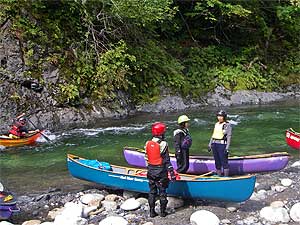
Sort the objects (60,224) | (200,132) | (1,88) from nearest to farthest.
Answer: (60,224), (200,132), (1,88)

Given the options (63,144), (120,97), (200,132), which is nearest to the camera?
(63,144)

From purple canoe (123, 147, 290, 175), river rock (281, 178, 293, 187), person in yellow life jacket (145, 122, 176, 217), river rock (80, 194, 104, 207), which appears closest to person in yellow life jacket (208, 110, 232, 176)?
purple canoe (123, 147, 290, 175)

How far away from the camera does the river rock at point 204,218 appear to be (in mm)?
6690

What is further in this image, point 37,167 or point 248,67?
point 248,67

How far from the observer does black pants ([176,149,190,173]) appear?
8125 mm

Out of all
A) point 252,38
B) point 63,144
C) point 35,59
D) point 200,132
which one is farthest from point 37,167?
point 252,38

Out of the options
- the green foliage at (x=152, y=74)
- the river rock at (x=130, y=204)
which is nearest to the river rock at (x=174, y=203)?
the river rock at (x=130, y=204)

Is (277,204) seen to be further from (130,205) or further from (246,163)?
(130,205)

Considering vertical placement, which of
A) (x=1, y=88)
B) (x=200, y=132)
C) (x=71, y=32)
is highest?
(x=71, y=32)

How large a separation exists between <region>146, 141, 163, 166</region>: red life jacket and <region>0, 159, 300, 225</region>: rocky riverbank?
0.91m

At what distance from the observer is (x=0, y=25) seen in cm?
1588

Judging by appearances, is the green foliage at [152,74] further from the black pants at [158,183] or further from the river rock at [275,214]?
the river rock at [275,214]

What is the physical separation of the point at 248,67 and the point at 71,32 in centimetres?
907

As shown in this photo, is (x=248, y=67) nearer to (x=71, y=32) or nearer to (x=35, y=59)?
(x=71, y=32)
